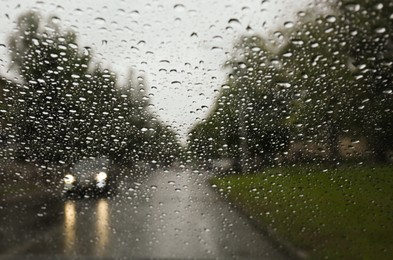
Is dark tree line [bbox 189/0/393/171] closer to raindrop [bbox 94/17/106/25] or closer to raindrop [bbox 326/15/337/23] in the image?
raindrop [bbox 326/15/337/23]

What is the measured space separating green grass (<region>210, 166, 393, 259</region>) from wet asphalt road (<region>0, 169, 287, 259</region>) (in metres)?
0.28

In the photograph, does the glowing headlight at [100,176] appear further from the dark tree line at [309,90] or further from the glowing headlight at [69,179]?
the dark tree line at [309,90]

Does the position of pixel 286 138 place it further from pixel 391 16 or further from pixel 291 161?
pixel 391 16

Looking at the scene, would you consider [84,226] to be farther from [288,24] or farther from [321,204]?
[288,24]

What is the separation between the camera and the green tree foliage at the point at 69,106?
349cm

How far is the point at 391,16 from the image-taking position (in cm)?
285

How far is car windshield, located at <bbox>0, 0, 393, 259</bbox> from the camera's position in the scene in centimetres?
309

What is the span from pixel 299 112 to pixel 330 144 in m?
0.71

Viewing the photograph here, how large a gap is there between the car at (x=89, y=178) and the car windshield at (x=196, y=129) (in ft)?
0.07

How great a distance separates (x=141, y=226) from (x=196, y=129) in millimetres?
1441

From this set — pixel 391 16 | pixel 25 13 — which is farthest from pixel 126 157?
pixel 391 16

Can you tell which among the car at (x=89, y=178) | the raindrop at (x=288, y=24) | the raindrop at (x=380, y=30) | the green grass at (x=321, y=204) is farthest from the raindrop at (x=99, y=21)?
the green grass at (x=321, y=204)

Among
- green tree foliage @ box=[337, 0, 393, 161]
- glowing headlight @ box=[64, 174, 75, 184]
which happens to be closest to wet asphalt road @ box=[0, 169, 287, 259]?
glowing headlight @ box=[64, 174, 75, 184]

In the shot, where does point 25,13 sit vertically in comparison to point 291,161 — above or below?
above
